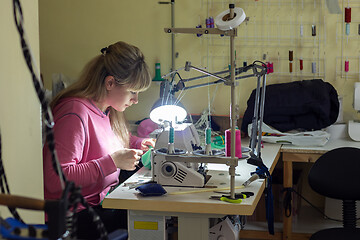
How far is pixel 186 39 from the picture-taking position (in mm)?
3898

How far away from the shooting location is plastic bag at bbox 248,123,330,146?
10.8 feet

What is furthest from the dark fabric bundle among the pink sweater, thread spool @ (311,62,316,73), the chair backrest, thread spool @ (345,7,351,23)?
the pink sweater

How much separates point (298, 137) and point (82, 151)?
1508 millimetres

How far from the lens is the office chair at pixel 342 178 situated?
2615 millimetres

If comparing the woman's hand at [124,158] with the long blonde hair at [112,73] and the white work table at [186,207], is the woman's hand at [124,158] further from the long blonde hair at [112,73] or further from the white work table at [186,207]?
the long blonde hair at [112,73]

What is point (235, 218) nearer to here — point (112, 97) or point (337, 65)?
point (112, 97)

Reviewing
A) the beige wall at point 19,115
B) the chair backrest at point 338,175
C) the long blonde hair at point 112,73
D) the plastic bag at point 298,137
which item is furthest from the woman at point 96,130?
the plastic bag at point 298,137

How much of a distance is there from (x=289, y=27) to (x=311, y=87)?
0.53 m

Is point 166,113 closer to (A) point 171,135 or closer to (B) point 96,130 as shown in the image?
(A) point 171,135

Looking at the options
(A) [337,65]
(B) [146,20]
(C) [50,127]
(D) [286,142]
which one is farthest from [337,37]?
(C) [50,127]

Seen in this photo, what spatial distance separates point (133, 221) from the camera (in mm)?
2104

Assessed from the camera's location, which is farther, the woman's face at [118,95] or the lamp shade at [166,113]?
the woman's face at [118,95]

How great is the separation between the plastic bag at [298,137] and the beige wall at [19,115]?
192cm

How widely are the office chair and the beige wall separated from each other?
59.5 inches
